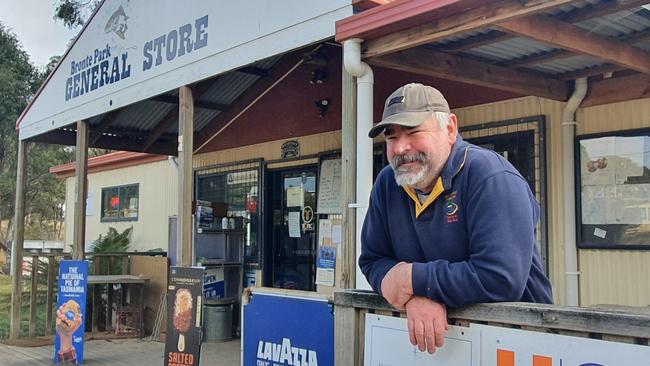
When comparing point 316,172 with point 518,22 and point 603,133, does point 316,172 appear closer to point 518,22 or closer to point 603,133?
point 603,133

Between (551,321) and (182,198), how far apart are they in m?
4.89

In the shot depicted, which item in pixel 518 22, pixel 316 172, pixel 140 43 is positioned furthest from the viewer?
pixel 316 172

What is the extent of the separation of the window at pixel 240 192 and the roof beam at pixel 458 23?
5.04m

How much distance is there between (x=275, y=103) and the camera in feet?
28.9

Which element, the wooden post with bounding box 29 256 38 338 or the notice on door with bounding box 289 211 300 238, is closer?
the notice on door with bounding box 289 211 300 238

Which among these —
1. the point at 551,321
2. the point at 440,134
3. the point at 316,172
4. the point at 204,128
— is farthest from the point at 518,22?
the point at 204,128

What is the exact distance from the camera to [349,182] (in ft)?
15.0

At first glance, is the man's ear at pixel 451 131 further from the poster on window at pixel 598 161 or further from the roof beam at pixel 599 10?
the poster on window at pixel 598 161

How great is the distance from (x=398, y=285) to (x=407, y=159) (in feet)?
1.38

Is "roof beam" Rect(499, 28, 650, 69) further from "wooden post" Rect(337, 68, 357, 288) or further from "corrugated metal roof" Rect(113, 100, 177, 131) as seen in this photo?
"corrugated metal roof" Rect(113, 100, 177, 131)

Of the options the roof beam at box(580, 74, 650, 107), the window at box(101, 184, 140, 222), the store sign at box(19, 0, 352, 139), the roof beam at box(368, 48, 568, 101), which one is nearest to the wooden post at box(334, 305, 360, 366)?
the roof beam at box(368, 48, 568, 101)

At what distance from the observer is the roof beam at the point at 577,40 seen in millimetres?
3875

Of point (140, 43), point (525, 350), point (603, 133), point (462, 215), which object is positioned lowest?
point (525, 350)

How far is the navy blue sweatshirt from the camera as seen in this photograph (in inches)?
77.1
